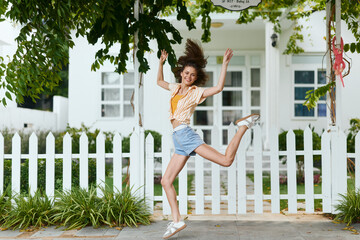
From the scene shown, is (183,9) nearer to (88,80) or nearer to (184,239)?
(184,239)

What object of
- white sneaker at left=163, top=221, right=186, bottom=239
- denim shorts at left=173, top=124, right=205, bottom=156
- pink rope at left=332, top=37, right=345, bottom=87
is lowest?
white sneaker at left=163, top=221, right=186, bottom=239

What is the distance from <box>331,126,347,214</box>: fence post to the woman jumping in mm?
1383

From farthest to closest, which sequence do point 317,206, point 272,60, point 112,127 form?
point 112,127
point 272,60
point 317,206

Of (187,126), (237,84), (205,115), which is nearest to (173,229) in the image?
(187,126)

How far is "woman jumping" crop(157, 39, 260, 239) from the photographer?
4.04 metres

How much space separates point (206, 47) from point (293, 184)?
26.4 feet

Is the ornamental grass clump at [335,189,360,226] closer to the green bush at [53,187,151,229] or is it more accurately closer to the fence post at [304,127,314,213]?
the fence post at [304,127,314,213]

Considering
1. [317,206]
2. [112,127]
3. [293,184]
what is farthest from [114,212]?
[112,127]

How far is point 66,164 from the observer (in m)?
5.02

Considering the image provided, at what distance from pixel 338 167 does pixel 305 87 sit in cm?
698

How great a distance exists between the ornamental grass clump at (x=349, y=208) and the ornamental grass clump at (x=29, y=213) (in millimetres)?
3250

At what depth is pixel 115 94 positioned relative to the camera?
39.4 ft

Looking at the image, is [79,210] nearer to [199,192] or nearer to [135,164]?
[135,164]

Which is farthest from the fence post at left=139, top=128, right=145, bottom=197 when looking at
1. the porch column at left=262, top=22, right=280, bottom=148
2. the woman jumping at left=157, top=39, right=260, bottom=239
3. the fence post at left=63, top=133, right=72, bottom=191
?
the porch column at left=262, top=22, right=280, bottom=148
